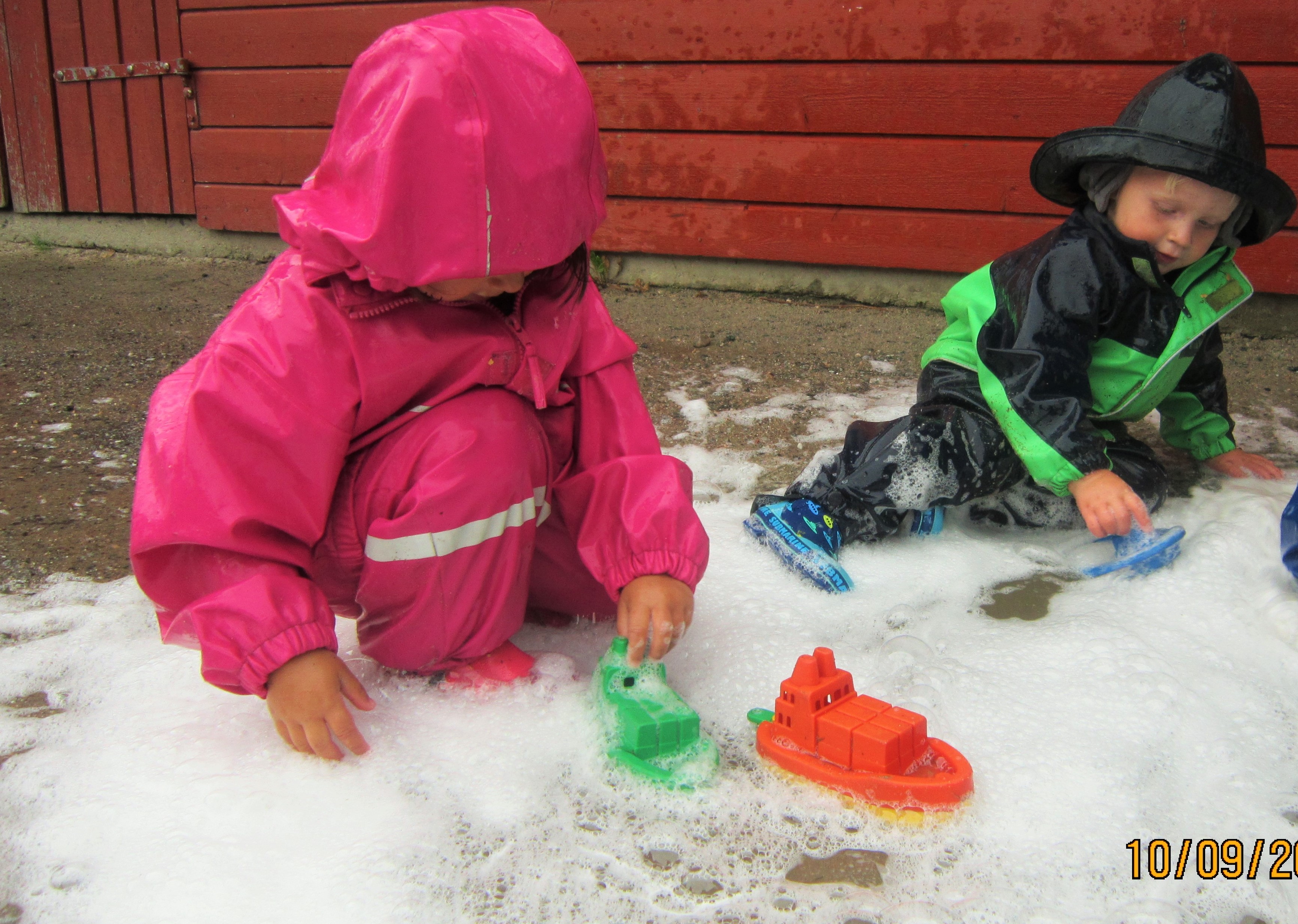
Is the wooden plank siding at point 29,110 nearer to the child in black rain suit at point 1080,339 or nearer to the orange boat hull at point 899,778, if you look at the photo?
the child in black rain suit at point 1080,339

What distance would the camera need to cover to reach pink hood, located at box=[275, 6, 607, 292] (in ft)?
3.65

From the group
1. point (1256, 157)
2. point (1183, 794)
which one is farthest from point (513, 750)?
point (1256, 157)

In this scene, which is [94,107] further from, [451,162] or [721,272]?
[451,162]

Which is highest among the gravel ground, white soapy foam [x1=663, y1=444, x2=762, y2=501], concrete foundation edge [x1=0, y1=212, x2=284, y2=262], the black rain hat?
the black rain hat

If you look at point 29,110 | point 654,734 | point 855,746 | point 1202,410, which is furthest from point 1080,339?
Result: point 29,110

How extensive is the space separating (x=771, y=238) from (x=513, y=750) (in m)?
2.66

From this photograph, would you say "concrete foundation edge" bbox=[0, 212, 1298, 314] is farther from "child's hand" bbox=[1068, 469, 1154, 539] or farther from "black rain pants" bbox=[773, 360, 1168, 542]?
"child's hand" bbox=[1068, 469, 1154, 539]

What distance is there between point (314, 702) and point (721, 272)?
2.84 meters

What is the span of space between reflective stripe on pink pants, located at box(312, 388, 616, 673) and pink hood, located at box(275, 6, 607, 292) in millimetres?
225

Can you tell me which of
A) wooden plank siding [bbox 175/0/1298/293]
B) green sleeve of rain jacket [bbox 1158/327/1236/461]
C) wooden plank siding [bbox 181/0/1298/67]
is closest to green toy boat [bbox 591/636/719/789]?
green sleeve of rain jacket [bbox 1158/327/1236/461]

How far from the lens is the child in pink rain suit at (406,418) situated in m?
1.14

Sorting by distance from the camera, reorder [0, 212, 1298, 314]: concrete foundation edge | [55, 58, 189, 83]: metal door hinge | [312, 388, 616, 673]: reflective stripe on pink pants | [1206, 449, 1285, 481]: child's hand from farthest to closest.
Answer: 1. [55, 58, 189, 83]: metal door hinge
2. [0, 212, 1298, 314]: concrete foundation edge
3. [1206, 449, 1285, 481]: child's hand
4. [312, 388, 616, 673]: reflective stripe on pink pants

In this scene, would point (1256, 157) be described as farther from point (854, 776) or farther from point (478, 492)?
point (478, 492)

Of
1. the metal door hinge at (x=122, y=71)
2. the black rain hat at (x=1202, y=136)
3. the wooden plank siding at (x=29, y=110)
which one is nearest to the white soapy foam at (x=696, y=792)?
the black rain hat at (x=1202, y=136)
